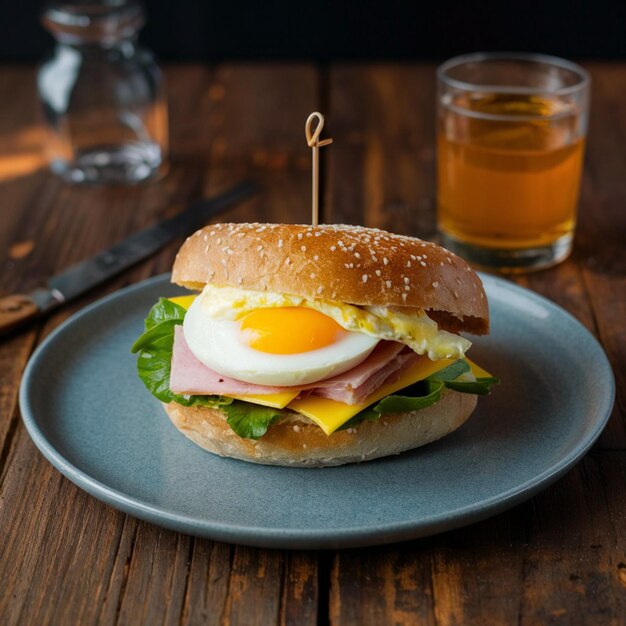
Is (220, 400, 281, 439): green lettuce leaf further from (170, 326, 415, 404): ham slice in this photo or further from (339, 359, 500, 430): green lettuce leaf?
(339, 359, 500, 430): green lettuce leaf

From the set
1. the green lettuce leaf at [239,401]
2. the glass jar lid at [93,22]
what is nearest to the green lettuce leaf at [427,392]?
the green lettuce leaf at [239,401]

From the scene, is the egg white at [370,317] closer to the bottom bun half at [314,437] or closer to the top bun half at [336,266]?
the top bun half at [336,266]

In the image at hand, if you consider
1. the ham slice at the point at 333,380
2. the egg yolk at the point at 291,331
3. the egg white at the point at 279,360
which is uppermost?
the egg yolk at the point at 291,331

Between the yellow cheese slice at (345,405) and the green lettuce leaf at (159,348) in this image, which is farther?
the green lettuce leaf at (159,348)

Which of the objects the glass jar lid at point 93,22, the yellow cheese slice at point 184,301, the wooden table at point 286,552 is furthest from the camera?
the glass jar lid at point 93,22

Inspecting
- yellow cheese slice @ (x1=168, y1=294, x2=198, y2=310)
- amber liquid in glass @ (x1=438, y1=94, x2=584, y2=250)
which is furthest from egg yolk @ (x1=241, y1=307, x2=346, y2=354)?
amber liquid in glass @ (x1=438, y1=94, x2=584, y2=250)

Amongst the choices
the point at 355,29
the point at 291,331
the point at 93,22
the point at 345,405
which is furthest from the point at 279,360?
the point at 355,29
